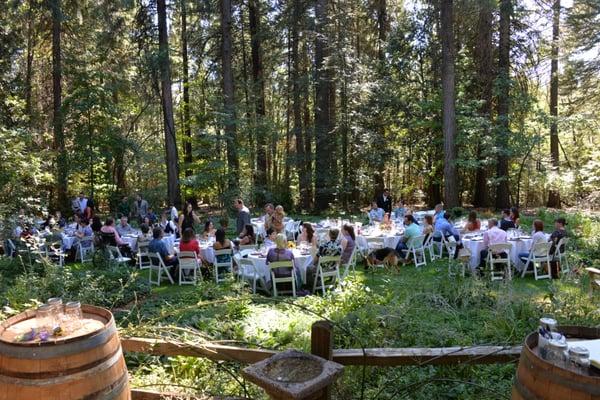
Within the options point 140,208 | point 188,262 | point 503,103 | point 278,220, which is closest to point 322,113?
point 503,103

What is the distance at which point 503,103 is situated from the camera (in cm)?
1789

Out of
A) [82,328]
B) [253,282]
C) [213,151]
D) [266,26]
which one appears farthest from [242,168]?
[82,328]

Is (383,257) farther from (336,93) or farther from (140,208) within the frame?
(336,93)

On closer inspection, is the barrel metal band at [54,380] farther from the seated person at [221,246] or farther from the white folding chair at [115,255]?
the white folding chair at [115,255]

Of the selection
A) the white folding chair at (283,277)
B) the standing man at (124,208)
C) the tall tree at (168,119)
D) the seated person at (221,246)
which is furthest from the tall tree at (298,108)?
the white folding chair at (283,277)

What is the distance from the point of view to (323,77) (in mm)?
18453

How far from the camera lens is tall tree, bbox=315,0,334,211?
18.0 m

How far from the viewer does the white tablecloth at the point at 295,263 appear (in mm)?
8336

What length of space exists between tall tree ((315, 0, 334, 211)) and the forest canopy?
6 centimetres

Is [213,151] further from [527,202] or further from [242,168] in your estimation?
[527,202]

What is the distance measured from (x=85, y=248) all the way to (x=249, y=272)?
5.59 m

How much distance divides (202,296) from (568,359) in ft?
18.9

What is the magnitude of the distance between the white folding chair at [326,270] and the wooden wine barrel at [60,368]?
5.75 meters

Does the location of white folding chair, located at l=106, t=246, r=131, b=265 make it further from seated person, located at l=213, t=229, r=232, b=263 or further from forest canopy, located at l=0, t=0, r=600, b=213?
forest canopy, located at l=0, t=0, r=600, b=213
